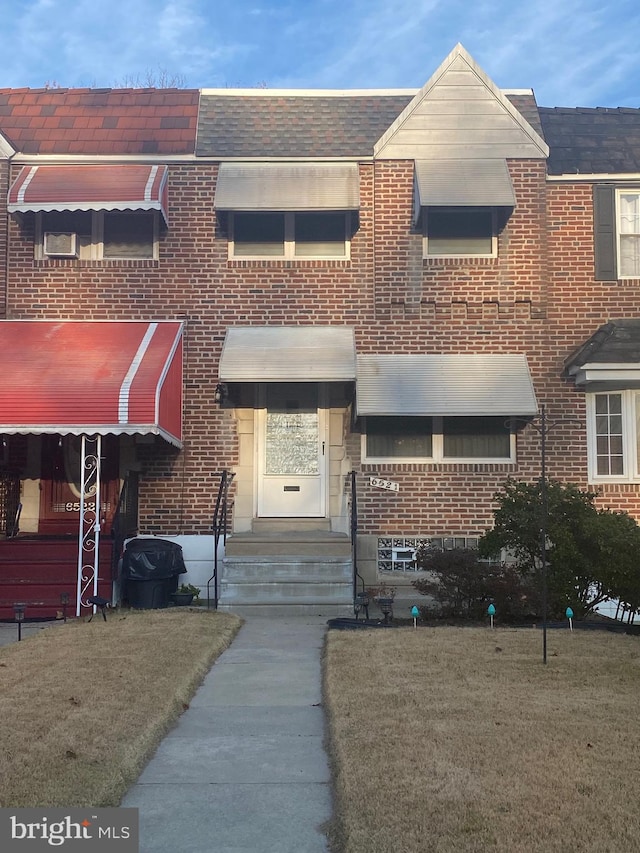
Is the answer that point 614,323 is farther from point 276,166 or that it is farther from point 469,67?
point 276,166

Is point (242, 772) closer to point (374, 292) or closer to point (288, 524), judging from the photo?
point (288, 524)

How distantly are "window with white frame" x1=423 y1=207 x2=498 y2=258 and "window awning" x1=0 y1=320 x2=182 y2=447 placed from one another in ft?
13.5

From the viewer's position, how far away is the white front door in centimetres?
1332

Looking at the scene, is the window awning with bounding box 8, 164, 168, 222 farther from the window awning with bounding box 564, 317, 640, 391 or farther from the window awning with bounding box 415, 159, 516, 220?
the window awning with bounding box 564, 317, 640, 391

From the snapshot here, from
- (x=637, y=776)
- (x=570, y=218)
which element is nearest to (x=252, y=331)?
(x=570, y=218)

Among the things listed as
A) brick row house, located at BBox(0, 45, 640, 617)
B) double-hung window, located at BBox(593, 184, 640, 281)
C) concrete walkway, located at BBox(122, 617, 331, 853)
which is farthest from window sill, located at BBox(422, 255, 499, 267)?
concrete walkway, located at BBox(122, 617, 331, 853)

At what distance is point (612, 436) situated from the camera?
13.3m

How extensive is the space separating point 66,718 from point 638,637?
6018 millimetres

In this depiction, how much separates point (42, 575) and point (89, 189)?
545 cm

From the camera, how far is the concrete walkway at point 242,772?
4.16 metres

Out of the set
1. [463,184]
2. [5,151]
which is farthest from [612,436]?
[5,151]

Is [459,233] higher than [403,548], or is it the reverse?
[459,233]

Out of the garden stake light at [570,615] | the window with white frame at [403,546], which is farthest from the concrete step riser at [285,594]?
the garden stake light at [570,615]

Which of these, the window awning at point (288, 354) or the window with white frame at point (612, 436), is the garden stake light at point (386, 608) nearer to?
the window awning at point (288, 354)
